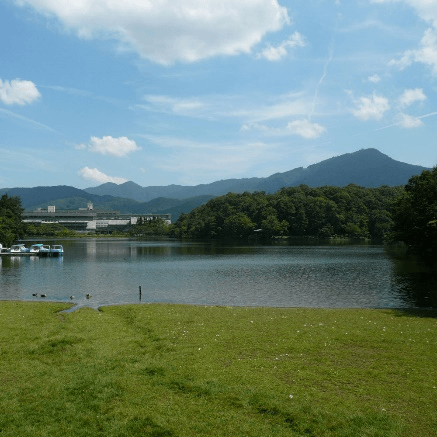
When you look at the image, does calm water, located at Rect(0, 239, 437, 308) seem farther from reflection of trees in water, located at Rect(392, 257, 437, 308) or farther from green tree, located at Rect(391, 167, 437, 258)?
green tree, located at Rect(391, 167, 437, 258)

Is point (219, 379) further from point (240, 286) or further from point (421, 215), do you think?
point (421, 215)

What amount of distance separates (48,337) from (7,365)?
375 cm

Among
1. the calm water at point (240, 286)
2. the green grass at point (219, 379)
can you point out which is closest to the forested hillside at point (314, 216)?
the calm water at point (240, 286)

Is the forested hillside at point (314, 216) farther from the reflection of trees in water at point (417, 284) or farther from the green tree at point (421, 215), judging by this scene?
the reflection of trees in water at point (417, 284)

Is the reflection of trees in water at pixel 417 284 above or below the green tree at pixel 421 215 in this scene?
below

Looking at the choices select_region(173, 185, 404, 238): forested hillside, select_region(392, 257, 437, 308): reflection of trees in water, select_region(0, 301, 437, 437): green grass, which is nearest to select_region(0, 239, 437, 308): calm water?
select_region(392, 257, 437, 308): reflection of trees in water

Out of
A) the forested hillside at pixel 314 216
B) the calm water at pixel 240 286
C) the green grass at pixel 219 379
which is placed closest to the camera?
the green grass at pixel 219 379

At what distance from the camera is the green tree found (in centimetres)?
5928

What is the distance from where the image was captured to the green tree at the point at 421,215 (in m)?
59.3

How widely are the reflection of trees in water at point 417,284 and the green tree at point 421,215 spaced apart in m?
7.31

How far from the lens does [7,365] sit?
13.5 meters

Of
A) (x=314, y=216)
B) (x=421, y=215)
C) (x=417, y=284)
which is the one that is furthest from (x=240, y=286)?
(x=314, y=216)

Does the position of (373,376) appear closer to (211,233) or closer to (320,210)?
(320,210)

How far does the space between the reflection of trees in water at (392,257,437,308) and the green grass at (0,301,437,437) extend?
11846 mm
